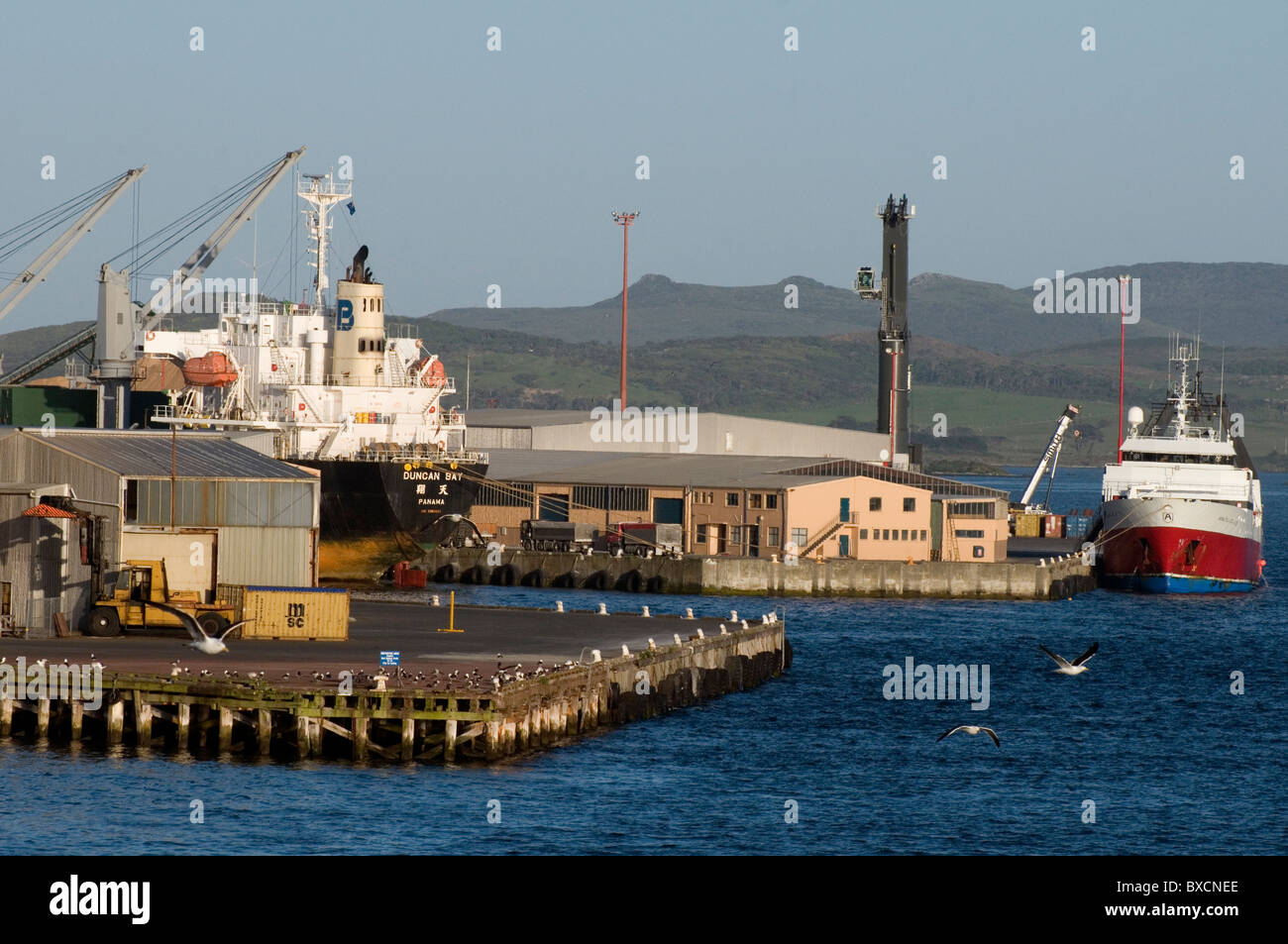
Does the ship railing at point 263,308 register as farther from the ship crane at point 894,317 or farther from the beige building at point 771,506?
the ship crane at point 894,317

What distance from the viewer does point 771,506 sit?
99062mm

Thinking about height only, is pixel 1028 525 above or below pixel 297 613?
above

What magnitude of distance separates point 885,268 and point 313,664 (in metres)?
102

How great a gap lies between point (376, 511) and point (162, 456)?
2709 centimetres

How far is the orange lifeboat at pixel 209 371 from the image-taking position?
9369 cm

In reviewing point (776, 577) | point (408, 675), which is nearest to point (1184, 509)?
point (776, 577)

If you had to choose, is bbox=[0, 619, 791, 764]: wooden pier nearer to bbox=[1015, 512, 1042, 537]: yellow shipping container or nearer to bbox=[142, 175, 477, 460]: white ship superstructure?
bbox=[142, 175, 477, 460]: white ship superstructure

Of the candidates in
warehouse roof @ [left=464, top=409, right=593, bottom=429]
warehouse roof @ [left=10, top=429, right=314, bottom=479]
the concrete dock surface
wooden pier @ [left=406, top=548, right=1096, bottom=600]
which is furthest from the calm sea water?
warehouse roof @ [left=464, top=409, right=593, bottom=429]

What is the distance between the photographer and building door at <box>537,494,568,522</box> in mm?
108294

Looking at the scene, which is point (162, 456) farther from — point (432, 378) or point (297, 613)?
point (432, 378)

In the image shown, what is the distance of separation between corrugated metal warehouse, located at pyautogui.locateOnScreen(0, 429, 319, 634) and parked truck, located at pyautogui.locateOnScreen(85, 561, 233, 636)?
498 millimetres

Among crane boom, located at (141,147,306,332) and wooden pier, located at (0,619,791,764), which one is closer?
wooden pier, located at (0,619,791,764)
